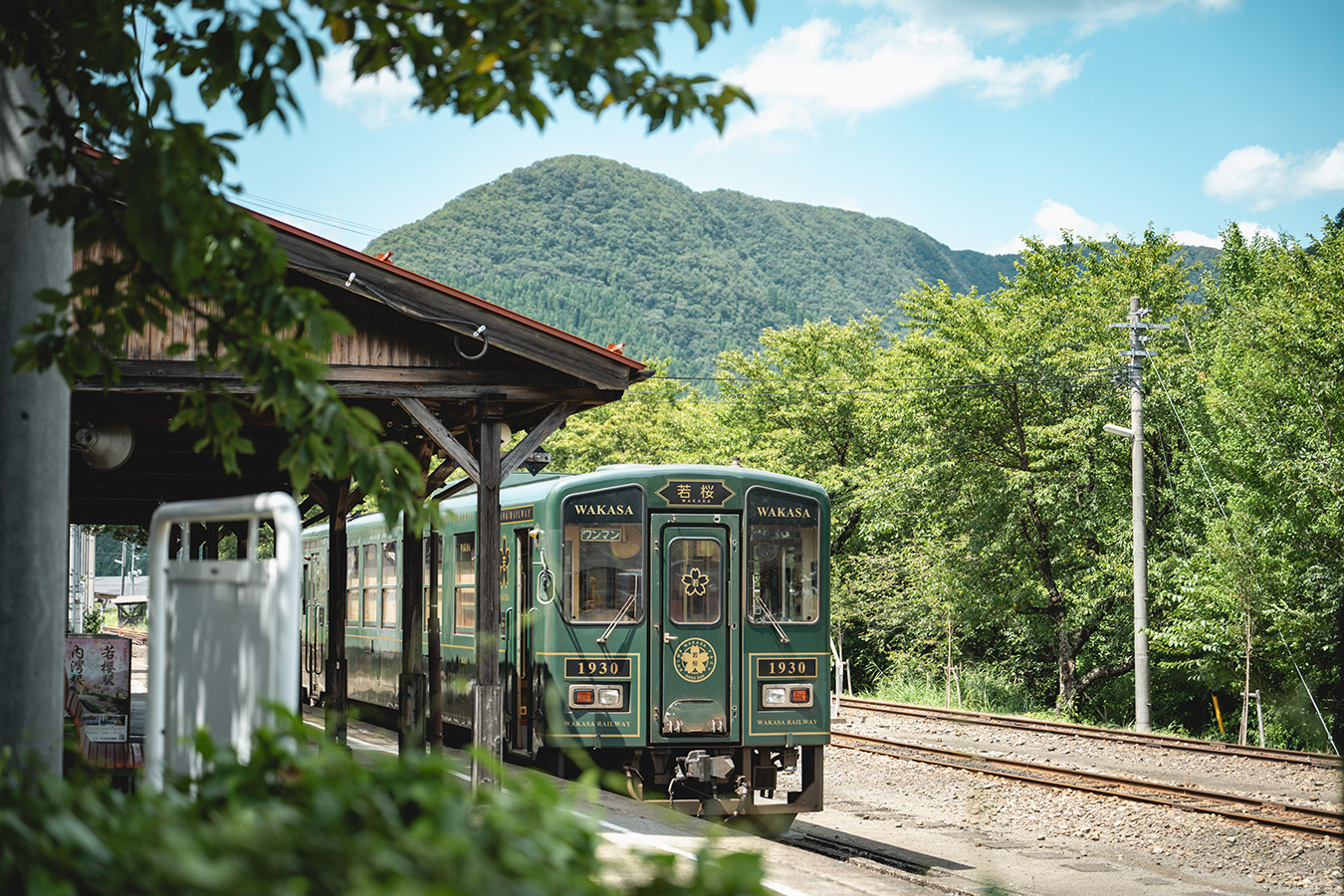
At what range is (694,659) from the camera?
36.3 feet

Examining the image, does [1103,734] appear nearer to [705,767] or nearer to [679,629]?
[705,767]

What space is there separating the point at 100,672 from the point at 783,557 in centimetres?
619

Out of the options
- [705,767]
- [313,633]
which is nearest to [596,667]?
[705,767]

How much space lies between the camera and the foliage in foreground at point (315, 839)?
6.79 feet

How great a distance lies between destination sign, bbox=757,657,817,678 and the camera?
11.2m

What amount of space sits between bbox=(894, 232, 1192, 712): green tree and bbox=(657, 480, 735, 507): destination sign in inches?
718

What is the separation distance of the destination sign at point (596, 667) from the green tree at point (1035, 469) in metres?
18.8

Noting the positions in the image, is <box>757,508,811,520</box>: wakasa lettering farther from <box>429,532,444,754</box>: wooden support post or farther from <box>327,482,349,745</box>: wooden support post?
<box>327,482,349,745</box>: wooden support post

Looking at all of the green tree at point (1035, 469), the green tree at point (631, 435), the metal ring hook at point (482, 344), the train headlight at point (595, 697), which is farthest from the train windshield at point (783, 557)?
the green tree at point (631, 435)

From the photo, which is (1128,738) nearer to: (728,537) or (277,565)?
(728,537)

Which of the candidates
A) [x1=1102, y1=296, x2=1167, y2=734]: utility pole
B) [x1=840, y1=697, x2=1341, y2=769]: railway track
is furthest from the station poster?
[x1=1102, y1=296, x2=1167, y2=734]: utility pole

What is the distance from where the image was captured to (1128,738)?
19.1 m

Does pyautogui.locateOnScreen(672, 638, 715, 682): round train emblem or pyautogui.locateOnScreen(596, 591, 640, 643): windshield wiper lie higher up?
pyautogui.locateOnScreen(596, 591, 640, 643): windshield wiper

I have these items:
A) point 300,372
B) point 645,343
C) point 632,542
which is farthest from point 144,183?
point 645,343
